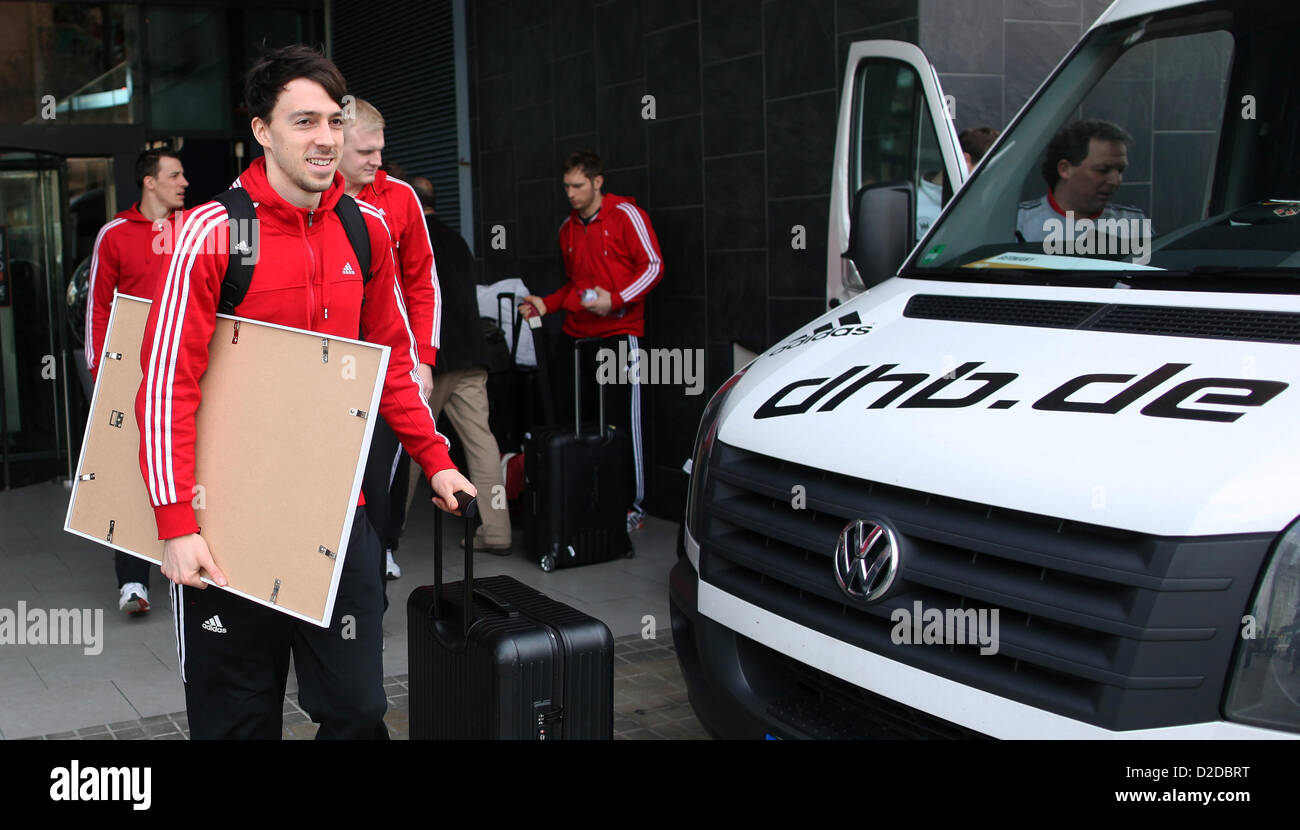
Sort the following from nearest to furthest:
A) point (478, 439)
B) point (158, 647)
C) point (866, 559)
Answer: point (866, 559) < point (158, 647) < point (478, 439)

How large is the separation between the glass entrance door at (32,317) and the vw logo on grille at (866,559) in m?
8.92

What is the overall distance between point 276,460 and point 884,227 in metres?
2.01

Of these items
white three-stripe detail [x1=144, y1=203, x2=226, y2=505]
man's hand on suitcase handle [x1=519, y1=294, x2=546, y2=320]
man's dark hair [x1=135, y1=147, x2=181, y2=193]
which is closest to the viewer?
white three-stripe detail [x1=144, y1=203, x2=226, y2=505]

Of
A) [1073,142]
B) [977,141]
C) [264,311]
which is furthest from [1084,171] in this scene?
[264,311]

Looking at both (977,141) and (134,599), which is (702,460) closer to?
(977,141)

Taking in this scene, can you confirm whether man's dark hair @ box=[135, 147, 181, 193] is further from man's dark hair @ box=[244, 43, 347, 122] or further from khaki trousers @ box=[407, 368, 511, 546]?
man's dark hair @ box=[244, 43, 347, 122]

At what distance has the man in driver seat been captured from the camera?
4.26 m

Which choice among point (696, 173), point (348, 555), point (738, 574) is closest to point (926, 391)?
point (738, 574)

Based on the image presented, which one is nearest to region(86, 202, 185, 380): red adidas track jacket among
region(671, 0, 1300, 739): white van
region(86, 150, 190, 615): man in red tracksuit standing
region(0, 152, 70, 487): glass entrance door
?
region(86, 150, 190, 615): man in red tracksuit standing

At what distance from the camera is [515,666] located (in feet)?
9.66

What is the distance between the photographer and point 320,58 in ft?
9.68

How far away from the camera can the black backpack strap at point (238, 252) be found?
9.42 ft

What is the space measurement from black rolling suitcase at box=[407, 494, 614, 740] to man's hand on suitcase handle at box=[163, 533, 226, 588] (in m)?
0.52
